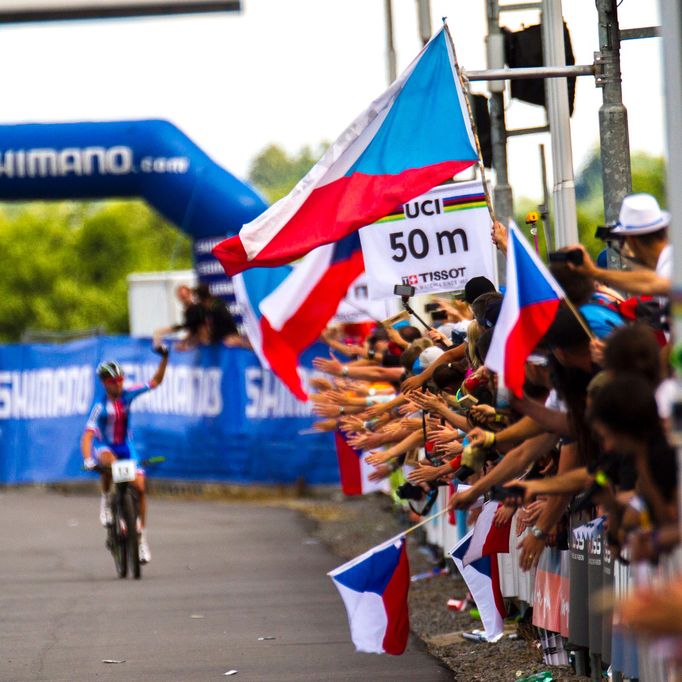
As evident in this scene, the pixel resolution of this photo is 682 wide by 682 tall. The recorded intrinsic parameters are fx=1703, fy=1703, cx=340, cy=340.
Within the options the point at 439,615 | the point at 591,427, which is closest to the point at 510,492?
the point at 591,427

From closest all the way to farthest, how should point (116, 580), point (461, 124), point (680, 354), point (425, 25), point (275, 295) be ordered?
point (680, 354)
point (461, 124)
point (275, 295)
point (116, 580)
point (425, 25)

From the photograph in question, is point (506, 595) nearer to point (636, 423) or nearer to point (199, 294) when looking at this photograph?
point (636, 423)

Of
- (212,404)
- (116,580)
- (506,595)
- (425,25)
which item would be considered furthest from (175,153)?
(506,595)

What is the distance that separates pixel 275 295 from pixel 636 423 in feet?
28.6

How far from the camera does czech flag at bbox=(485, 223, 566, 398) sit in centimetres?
666

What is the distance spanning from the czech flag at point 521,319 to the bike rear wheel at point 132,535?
920cm

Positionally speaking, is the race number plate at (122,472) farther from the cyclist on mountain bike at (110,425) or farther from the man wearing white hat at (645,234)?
the man wearing white hat at (645,234)

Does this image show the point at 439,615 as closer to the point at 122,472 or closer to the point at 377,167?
the point at 377,167

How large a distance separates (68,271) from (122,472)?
74939mm

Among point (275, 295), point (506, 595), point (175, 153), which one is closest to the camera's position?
point (506, 595)

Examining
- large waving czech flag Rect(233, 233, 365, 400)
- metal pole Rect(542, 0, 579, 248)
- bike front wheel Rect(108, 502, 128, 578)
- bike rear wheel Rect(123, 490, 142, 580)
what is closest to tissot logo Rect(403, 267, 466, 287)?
metal pole Rect(542, 0, 579, 248)

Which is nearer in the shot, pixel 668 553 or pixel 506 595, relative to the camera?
pixel 668 553

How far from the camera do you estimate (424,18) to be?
17.9 meters

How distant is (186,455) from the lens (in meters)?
24.9
